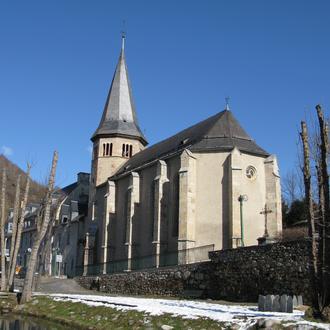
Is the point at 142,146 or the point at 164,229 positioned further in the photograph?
the point at 142,146

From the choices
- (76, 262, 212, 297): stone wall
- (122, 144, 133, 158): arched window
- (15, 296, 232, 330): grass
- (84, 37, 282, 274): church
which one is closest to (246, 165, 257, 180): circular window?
(84, 37, 282, 274): church

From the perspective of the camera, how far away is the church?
31.9m

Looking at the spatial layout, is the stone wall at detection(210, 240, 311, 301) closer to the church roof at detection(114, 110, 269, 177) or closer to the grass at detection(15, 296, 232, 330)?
the grass at detection(15, 296, 232, 330)

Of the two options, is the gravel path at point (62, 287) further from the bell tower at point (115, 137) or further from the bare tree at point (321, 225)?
the bare tree at point (321, 225)

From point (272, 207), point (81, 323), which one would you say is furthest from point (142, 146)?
Answer: point (81, 323)

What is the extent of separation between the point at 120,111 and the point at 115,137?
354cm

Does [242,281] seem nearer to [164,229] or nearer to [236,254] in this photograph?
[236,254]

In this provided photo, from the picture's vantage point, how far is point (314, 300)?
38.3ft

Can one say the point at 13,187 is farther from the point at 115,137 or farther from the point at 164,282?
the point at 164,282

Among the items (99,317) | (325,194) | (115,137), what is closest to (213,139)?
(115,137)

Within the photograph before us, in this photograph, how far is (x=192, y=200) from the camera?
3281 cm

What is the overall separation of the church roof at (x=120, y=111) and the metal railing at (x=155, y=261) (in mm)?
14982

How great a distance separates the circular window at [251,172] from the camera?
1334 inches

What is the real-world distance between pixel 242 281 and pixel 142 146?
1351 inches
